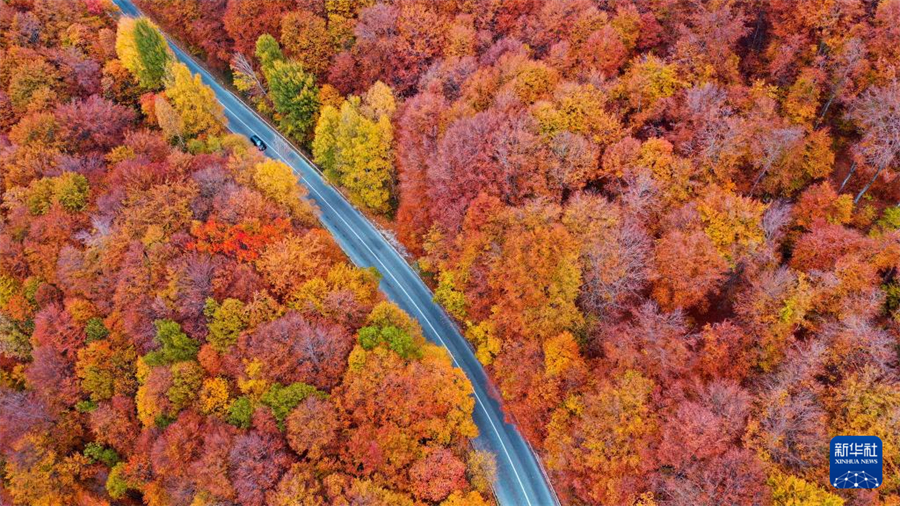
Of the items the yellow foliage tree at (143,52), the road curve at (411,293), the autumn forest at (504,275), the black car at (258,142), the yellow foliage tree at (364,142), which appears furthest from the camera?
the black car at (258,142)

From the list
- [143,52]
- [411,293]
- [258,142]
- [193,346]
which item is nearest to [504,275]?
[411,293]

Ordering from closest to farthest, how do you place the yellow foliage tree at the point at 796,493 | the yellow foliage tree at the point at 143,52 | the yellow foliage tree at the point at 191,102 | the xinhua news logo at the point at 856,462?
the yellow foliage tree at the point at 796,493
the xinhua news logo at the point at 856,462
the yellow foliage tree at the point at 191,102
the yellow foliage tree at the point at 143,52

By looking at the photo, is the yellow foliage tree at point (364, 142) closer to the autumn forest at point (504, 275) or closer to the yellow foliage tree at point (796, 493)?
the autumn forest at point (504, 275)

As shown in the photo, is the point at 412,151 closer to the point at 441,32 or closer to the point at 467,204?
the point at 467,204

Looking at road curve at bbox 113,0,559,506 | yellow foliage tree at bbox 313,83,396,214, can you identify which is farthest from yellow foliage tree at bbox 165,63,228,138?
yellow foliage tree at bbox 313,83,396,214

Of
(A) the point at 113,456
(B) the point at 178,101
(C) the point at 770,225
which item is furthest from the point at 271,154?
(C) the point at 770,225

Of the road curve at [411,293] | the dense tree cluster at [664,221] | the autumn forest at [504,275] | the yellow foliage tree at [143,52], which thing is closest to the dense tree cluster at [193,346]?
the autumn forest at [504,275]

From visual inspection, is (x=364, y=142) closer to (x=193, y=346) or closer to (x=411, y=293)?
(x=411, y=293)
